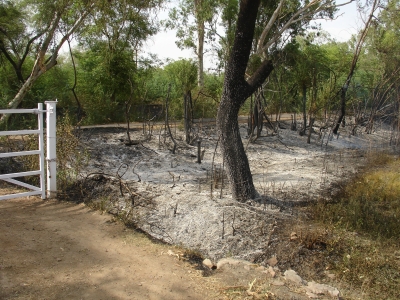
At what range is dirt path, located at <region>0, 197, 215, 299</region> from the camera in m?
4.00

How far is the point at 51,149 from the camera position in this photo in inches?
261

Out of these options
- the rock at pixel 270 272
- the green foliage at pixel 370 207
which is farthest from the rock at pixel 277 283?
the green foliage at pixel 370 207

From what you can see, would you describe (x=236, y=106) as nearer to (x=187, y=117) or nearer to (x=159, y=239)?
(x=159, y=239)

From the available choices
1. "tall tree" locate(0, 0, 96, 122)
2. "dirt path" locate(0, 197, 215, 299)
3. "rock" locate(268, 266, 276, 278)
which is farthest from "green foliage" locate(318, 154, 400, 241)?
"tall tree" locate(0, 0, 96, 122)

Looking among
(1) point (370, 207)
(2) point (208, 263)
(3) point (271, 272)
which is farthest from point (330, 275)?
(1) point (370, 207)

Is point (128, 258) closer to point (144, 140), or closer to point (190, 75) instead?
point (144, 140)

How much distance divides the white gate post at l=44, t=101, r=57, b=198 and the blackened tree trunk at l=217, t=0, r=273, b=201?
2729mm

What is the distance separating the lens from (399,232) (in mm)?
6270

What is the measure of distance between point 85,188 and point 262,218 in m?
3.27

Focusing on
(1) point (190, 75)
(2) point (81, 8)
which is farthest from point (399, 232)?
(2) point (81, 8)

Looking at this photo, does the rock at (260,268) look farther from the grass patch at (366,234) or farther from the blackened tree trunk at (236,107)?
the blackened tree trunk at (236,107)

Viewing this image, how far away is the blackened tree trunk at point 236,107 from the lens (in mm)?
6594

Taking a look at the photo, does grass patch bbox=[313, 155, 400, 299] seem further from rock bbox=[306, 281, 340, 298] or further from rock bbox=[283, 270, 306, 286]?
rock bbox=[283, 270, 306, 286]

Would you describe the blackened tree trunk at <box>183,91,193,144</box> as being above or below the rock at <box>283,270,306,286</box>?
above
